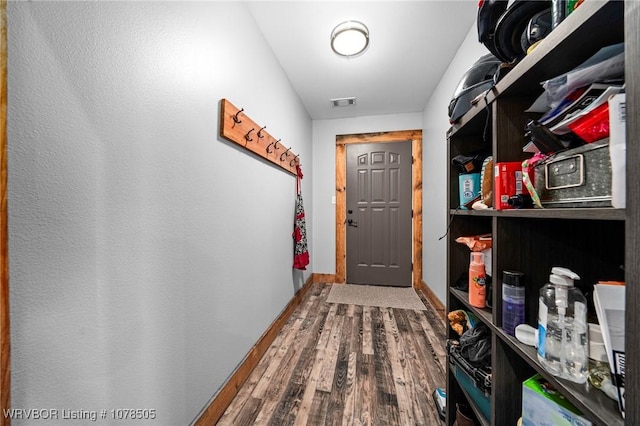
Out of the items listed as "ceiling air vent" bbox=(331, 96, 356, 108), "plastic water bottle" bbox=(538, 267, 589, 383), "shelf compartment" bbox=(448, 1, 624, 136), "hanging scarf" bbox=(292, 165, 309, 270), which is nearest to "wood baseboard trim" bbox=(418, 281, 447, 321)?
"hanging scarf" bbox=(292, 165, 309, 270)

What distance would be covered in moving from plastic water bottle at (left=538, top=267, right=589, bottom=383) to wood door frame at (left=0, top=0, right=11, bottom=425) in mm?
1161

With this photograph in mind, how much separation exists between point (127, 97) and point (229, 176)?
657mm

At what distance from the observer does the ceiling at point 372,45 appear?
5.58 ft

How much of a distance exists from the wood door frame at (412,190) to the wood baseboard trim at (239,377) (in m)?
1.48

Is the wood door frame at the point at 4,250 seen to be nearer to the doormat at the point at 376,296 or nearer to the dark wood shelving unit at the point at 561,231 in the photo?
the dark wood shelving unit at the point at 561,231

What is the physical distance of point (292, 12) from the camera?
1728mm

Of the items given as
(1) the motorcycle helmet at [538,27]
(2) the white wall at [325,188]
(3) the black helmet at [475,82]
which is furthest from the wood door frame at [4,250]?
(2) the white wall at [325,188]

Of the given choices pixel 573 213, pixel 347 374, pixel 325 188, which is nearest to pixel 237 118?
pixel 573 213

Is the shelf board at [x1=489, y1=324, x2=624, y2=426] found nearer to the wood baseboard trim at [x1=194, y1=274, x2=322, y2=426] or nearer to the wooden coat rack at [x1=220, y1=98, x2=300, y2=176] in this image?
the wood baseboard trim at [x1=194, y1=274, x2=322, y2=426]

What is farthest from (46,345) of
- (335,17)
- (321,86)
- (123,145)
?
(321,86)

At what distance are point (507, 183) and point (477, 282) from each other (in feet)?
1.31

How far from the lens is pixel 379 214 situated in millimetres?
3584

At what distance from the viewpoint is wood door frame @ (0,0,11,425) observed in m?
0.50

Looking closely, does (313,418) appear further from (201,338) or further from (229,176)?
(229,176)
